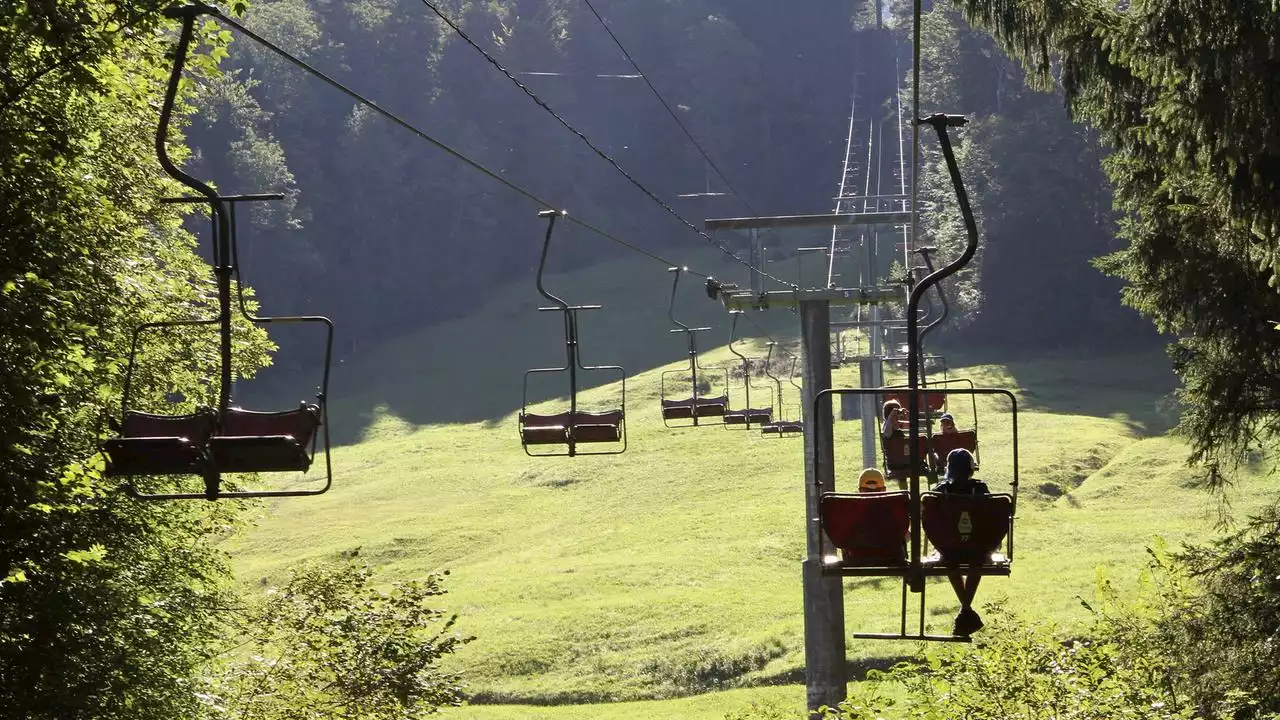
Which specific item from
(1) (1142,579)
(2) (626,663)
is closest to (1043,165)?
(2) (626,663)

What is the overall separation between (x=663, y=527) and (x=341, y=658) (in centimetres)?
3571

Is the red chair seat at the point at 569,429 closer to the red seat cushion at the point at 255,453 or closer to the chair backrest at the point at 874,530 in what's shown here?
the chair backrest at the point at 874,530

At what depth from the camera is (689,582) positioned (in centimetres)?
4372

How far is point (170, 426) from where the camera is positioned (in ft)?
34.2

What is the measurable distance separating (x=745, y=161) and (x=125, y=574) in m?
111

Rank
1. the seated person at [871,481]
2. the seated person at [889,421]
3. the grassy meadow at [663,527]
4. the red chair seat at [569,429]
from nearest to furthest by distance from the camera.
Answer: the seated person at [871,481]
the seated person at [889,421]
the red chair seat at [569,429]
the grassy meadow at [663,527]

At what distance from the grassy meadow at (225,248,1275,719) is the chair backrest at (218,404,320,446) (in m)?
10.1

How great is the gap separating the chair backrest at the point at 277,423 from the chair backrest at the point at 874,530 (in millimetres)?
3887

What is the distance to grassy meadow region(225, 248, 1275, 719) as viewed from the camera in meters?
35.2

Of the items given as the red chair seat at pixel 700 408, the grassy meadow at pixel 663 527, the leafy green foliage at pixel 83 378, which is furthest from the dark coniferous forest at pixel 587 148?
the leafy green foliage at pixel 83 378

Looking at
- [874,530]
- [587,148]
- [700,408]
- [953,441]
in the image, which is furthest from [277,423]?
[587,148]

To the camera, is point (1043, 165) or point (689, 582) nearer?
point (689, 582)

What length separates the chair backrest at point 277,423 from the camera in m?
11.1

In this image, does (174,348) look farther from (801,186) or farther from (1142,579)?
(801,186)
